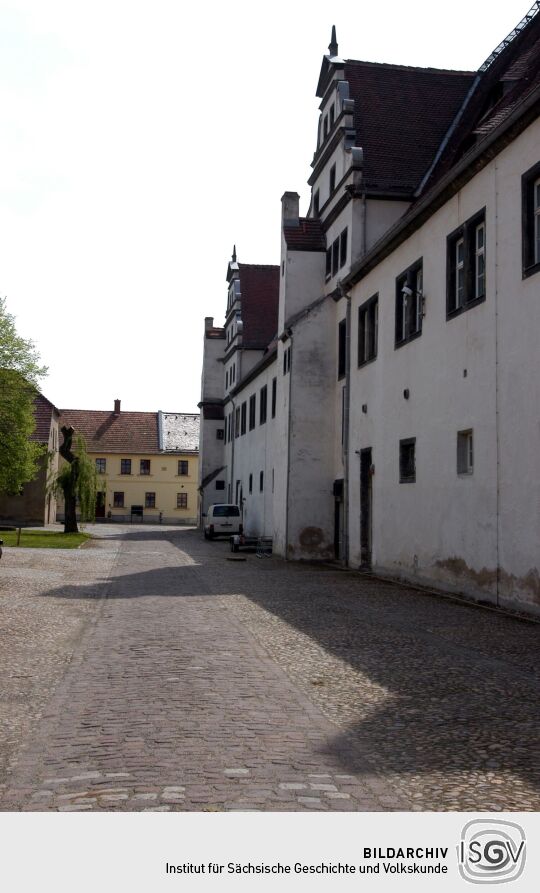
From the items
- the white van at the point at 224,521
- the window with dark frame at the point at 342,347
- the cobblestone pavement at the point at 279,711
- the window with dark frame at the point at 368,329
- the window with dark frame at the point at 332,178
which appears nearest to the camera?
the cobblestone pavement at the point at 279,711

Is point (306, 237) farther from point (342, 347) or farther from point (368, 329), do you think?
point (368, 329)

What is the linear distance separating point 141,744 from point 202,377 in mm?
55221

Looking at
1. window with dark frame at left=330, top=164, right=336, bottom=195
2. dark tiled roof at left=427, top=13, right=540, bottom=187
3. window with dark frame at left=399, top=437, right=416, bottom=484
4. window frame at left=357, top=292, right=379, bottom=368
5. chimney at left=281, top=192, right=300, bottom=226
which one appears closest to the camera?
dark tiled roof at left=427, top=13, right=540, bottom=187

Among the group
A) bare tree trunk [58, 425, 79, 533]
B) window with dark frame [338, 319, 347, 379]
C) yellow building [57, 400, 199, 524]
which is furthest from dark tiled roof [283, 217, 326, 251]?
yellow building [57, 400, 199, 524]

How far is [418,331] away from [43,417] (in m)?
46.3

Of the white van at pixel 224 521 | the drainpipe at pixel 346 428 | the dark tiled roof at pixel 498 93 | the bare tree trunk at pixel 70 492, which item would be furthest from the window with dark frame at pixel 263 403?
the dark tiled roof at pixel 498 93

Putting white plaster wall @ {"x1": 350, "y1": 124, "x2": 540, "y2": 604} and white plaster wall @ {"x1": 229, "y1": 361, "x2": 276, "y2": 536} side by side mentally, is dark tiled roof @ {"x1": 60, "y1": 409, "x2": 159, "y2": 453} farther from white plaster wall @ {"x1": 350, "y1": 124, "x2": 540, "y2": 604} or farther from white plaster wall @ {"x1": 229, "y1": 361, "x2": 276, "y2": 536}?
white plaster wall @ {"x1": 350, "y1": 124, "x2": 540, "y2": 604}

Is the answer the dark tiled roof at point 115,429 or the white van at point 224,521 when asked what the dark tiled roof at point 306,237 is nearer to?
the white van at point 224,521

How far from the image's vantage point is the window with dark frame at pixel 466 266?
16.6 metres

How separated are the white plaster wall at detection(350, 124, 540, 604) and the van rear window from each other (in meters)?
20.3

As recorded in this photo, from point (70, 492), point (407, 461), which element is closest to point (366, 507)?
point (407, 461)

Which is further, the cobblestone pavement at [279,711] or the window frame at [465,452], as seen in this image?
the window frame at [465,452]

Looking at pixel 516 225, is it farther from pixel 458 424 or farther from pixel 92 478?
pixel 92 478
